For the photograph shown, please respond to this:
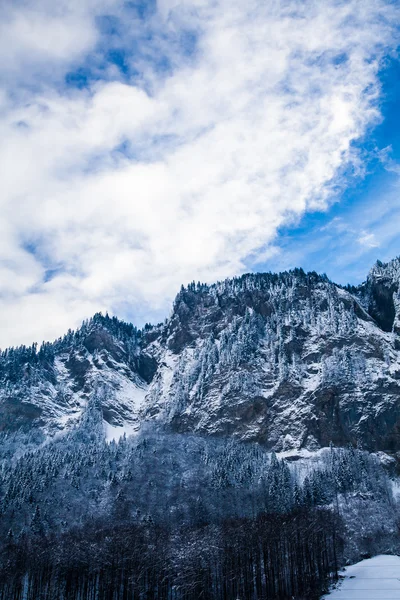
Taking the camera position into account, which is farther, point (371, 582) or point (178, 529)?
point (178, 529)

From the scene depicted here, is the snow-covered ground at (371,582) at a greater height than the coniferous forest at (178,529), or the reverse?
the coniferous forest at (178,529)

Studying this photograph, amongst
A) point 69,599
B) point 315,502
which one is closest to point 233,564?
point 69,599

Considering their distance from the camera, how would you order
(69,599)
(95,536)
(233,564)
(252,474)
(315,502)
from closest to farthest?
(69,599) → (233,564) → (95,536) → (315,502) → (252,474)

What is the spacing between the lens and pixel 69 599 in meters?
89.6

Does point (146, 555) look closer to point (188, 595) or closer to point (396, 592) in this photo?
point (188, 595)

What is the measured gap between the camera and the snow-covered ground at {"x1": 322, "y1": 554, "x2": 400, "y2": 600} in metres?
80.9

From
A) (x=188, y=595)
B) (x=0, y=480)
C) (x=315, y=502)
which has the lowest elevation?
(x=188, y=595)

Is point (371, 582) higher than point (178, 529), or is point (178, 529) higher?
point (178, 529)

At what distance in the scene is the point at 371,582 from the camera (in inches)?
3501

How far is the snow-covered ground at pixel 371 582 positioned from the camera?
80938 mm

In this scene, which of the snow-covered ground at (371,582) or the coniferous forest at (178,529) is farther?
the coniferous forest at (178,529)

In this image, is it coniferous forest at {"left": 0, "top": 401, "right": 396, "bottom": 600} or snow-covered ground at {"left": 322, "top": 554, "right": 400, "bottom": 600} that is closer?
snow-covered ground at {"left": 322, "top": 554, "right": 400, "bottom": 600}

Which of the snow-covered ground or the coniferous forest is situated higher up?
the coniferous forest

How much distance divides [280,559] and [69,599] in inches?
1514
